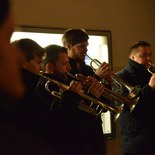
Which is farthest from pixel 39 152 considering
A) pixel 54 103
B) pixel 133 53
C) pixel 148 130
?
pixel 133 53

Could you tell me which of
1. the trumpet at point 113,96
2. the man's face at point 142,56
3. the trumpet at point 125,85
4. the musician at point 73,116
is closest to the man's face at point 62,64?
the musician at point 73,116

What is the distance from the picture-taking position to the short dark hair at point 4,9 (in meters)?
0.51

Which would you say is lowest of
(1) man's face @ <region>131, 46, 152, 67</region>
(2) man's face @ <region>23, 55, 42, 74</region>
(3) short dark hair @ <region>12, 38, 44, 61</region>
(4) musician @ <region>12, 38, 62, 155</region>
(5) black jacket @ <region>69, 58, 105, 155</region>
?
(5) black jacket @ <region>69, 58, 105, 155</region>

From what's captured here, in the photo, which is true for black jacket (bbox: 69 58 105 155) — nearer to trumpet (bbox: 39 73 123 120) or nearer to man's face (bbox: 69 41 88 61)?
trumpet (bbox: 39 73 123 120)

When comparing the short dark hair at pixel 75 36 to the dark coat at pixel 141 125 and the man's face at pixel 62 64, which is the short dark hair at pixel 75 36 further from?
the dark coat at pixel 141 125

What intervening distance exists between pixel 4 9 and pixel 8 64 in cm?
9

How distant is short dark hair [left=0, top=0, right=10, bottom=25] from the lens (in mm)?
509

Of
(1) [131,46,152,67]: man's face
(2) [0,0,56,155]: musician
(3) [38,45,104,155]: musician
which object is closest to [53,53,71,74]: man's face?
(3) [38,45,104,155]: musician

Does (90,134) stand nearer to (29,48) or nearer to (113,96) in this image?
(113,96)

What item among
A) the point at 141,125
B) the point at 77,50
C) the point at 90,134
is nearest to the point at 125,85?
the point at 141,125

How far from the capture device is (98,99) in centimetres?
225

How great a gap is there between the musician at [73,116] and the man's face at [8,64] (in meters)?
1.26

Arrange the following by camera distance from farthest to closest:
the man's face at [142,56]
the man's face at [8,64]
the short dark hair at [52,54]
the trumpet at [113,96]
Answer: the man's face at [142,56] → the trumpet at [113,96] → the short dark hair at [52,54] → the man's face at [8,64]

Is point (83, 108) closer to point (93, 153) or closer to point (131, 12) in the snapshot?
point (93, 153)
